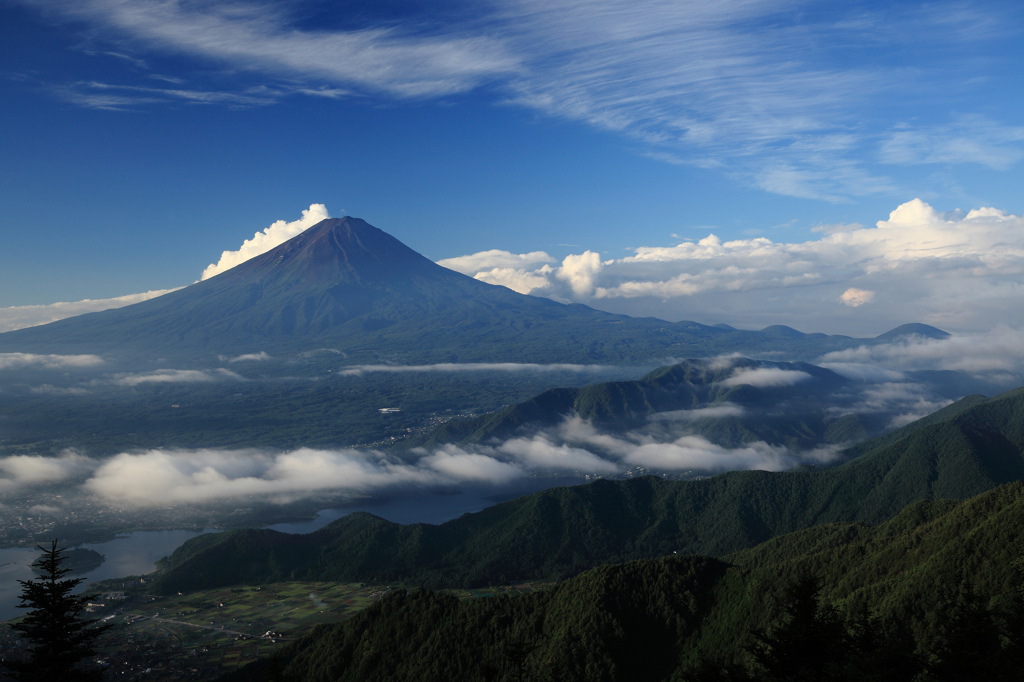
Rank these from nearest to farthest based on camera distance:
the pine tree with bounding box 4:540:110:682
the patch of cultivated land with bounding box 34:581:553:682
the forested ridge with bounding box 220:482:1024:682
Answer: the pine tree with bounding box 4:540:110:682 < the forested ridge with bounding box 220:482:1024:682 < the patch of cultivated land with bounding box 34:581:553:682

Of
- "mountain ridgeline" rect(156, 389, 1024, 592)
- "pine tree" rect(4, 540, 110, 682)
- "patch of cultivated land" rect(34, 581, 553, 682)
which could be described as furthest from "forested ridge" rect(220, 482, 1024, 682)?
"mountain ridgeline" rect(156, 389, 1024, 592)

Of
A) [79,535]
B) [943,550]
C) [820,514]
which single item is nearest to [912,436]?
[820,514]

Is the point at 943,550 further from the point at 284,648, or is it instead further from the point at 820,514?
the point at 820,514

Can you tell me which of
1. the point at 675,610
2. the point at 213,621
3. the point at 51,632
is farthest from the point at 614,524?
the point at 51,632

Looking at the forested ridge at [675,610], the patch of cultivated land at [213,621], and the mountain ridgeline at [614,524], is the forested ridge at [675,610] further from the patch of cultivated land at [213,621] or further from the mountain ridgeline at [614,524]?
the mountain ridgeline at [614,524]

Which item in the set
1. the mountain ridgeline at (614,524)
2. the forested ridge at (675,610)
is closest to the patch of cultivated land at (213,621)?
the mountain ridgeline at (614,524)

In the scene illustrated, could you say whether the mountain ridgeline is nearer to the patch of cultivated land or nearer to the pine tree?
the patch of cultivated land
